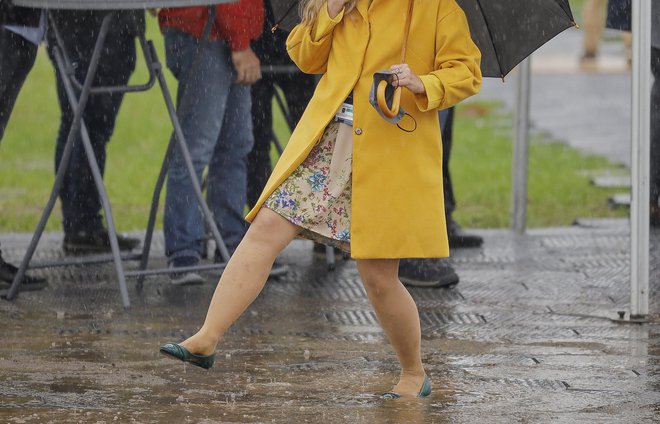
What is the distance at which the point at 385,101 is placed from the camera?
4.54 m

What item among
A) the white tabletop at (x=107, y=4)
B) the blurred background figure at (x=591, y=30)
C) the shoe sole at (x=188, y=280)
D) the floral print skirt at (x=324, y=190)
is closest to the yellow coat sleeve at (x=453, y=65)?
the floral print skirt at (x=324, y=190)

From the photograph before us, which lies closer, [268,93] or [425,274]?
[425,274]

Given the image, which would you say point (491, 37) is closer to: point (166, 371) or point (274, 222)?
point (274, 222)

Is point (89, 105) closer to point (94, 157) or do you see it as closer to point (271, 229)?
point (94, 157)

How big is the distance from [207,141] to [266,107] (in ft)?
2.77

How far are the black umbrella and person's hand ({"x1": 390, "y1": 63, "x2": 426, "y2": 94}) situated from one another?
1.96 feet

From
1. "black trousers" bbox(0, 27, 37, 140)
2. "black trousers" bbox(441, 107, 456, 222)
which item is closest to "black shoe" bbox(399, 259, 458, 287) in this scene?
"black trousers" bbox(441, 107, 456, 222)


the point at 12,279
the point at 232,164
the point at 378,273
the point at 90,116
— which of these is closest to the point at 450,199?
the point at 232,164

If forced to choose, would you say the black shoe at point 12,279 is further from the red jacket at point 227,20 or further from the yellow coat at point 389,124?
the yellow coat at point 389,124

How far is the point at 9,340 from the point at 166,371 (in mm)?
894

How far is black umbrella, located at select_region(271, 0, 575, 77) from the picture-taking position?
16.8 ft

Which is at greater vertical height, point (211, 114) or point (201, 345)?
point (211, 114)

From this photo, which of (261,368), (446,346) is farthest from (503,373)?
(261,368)

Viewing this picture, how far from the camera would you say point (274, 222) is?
476 centimetres
